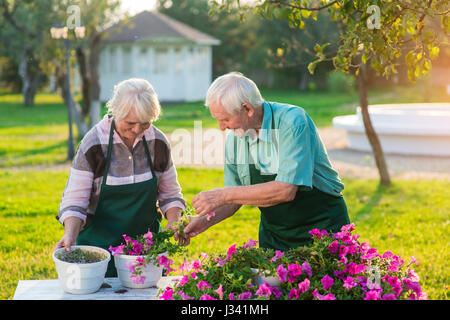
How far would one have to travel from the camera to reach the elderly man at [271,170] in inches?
95.4

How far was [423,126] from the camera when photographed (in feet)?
37.9

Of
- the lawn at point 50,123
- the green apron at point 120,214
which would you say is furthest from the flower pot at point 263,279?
the lawn at point 50,123

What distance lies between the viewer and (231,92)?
2.40 metres

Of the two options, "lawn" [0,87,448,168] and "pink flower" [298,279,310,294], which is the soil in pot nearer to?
"pink flower" [298,279,310,294]

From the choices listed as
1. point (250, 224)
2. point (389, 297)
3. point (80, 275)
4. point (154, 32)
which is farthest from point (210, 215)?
point (154, 32)

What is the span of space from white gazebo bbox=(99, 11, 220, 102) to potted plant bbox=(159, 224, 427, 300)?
82.3ft

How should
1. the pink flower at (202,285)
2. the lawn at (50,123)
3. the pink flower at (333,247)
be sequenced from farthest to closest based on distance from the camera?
the lawn at (50,123) → the pink flower at (333,247) → the pink flower at (202,285)

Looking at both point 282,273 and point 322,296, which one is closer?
point 322,296

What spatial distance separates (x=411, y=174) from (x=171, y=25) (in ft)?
71.0

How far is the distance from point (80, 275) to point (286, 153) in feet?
3.18

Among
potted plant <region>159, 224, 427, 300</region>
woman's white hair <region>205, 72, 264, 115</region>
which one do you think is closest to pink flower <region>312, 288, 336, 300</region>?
potted plant <region>159, 224, 427, 300</region>

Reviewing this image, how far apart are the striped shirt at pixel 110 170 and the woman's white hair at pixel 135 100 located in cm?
20

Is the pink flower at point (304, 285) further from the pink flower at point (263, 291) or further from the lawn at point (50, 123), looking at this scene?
the lawn at point (50, 123)

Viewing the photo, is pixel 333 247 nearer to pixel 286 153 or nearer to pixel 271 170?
pixel 286 153
